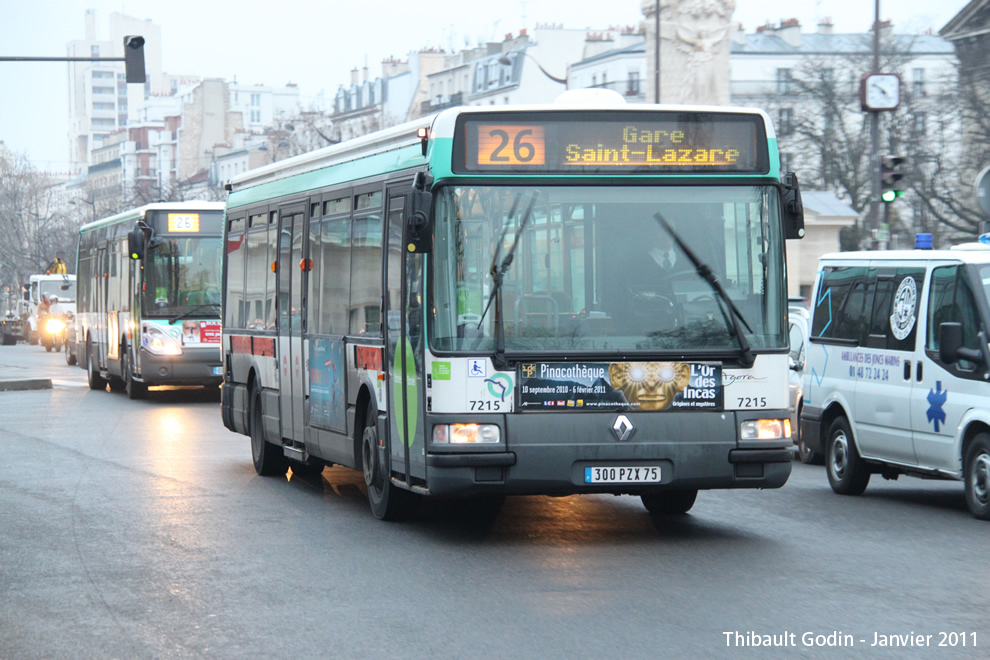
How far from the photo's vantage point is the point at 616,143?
399 inches

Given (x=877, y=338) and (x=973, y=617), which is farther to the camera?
(x=877, y=338)

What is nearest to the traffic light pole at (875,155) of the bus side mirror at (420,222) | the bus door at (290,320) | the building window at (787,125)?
the bus door at (290,320)

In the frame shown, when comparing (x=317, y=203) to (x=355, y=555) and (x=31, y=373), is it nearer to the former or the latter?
(x=355, y=555)

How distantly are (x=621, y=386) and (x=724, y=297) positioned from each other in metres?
0.84

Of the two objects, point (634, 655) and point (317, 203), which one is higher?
point (317, 203)

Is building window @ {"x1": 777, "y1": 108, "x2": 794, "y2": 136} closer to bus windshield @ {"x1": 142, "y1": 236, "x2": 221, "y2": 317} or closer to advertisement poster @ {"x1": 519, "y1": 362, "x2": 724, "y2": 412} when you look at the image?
bus windshield @ {"x1": 142, "y1": 236, "x2": 221, "y2": 317}

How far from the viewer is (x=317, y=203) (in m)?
13.0

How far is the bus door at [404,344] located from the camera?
10133mm

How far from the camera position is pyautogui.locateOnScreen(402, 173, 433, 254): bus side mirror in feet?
31.7

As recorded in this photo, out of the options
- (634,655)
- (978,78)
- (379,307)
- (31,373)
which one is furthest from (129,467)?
(978,78)

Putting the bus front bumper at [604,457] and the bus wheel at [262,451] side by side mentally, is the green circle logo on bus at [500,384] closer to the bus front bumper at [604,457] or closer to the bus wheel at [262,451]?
the bus front bumper at [604,457]

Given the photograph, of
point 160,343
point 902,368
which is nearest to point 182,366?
Result: point 160,343

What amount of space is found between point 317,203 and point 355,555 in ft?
13.2

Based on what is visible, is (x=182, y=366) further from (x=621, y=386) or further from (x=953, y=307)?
(x=621, y=386)
